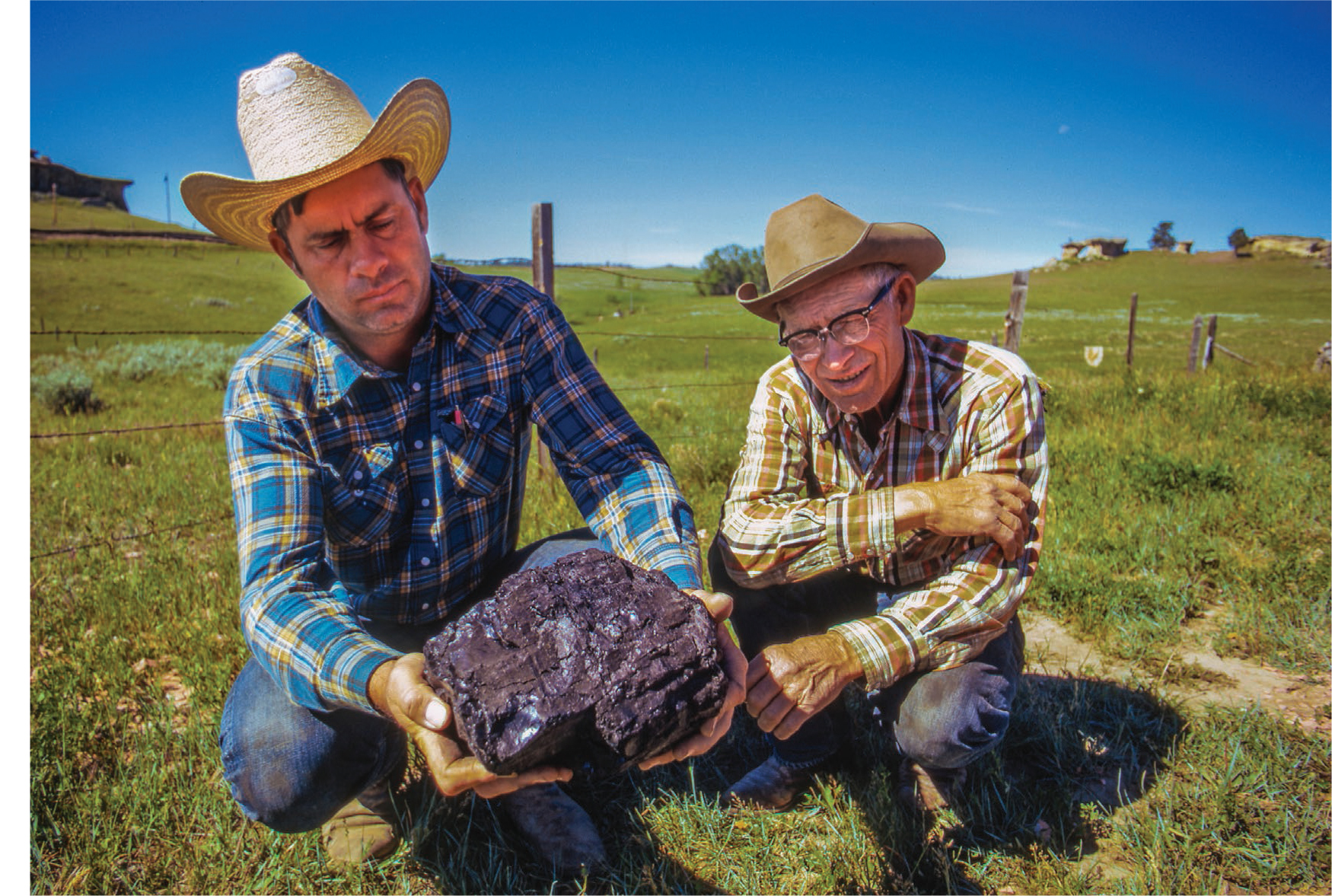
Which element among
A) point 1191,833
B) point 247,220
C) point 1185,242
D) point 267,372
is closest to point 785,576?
point 1191,833

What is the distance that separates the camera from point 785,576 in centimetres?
258

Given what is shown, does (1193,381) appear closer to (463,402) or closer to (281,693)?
(463,402)

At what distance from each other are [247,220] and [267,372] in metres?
0.55

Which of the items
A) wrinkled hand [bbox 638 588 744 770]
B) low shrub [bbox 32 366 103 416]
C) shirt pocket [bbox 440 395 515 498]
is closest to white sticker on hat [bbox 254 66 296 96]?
shirt pocket [bbox 440 395 515 498]

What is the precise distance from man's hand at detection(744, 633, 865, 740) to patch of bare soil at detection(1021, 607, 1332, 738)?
5.85 feet

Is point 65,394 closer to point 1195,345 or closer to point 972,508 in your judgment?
point 972,508

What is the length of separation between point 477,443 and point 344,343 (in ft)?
1.81

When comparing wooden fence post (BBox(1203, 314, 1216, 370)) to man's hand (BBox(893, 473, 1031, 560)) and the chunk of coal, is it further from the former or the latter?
the chunk of coal

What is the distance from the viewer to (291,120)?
2.29 m

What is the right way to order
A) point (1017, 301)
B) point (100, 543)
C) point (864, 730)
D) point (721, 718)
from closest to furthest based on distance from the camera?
point (721, 718) < point (864, 730) < point (100, 543) < point (1017, 301)

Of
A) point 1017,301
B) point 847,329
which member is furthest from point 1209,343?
point 847,329

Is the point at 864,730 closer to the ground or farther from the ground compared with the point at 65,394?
closer to the ground

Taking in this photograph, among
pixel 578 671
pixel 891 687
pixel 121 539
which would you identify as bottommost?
pixel 121 539

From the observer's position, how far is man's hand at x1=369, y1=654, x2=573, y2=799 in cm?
179
